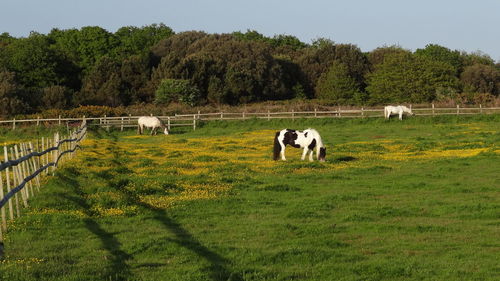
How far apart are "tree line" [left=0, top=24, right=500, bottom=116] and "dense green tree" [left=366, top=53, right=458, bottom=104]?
0.13 m

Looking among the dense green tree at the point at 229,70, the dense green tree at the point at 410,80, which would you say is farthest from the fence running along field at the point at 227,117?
the dense green tree at the point at 229,70

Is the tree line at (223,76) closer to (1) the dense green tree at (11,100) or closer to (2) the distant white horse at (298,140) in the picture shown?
(1) the dense green tree at (11,100)

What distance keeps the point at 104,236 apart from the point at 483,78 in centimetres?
10915

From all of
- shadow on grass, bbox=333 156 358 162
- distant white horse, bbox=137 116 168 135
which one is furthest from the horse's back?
shadow on grass, bbox=333 156 358 162

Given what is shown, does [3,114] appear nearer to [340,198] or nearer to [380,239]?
[340,198]

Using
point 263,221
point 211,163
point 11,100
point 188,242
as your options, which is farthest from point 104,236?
point 11,100

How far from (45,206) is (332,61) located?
329 ft

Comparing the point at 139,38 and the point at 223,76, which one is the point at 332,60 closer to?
the point at 223,76

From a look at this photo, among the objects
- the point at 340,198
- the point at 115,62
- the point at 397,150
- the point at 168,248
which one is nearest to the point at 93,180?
the point at 340,198

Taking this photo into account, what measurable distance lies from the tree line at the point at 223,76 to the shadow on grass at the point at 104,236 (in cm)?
5445

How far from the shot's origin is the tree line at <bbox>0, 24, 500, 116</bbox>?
8250 centimetres

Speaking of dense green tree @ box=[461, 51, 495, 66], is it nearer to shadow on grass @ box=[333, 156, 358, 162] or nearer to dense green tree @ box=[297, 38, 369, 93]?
dense green tree @ box=[297, 38, 369, 93]

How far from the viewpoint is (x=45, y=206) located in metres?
15.0

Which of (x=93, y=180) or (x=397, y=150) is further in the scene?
(x=397, y=150)
